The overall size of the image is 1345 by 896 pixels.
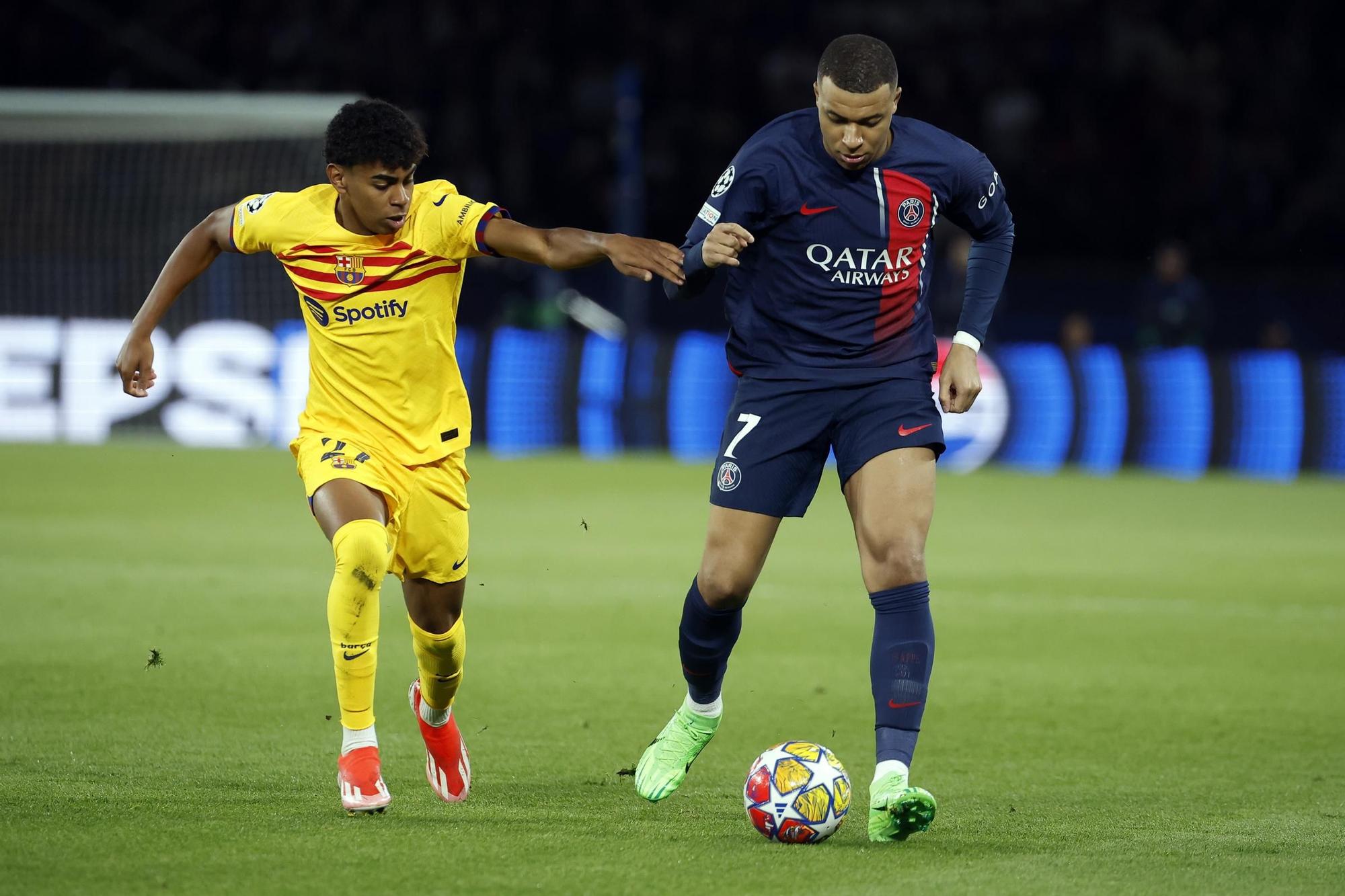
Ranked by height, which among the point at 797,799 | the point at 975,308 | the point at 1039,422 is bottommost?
the point at 797,799

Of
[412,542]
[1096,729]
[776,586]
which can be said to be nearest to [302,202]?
[412,542]

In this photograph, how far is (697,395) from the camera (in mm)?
16828

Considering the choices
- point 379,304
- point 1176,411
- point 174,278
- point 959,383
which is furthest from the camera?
point 1176,411

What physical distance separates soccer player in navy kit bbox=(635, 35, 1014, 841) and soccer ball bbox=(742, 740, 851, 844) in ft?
0.92

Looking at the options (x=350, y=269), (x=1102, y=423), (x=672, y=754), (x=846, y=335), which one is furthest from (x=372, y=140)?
(x=1102, y=423)

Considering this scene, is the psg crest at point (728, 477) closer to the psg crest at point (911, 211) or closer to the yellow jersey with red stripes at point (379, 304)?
the yellow jersey with red stripes at point (379, 304)

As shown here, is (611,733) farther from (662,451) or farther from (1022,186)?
(1022,186)

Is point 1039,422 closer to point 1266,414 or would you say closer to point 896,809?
point 1266,414

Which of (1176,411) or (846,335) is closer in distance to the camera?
(846,335)

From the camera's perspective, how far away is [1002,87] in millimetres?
24625

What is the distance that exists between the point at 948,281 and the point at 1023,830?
14291 mm

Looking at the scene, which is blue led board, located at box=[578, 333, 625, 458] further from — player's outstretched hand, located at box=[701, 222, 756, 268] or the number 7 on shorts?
player's outstretched hand, located at box=[701, 222, 756, 268]

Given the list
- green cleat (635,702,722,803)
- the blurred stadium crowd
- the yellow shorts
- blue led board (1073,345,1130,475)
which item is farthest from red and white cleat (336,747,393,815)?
the blurred stadium crowd

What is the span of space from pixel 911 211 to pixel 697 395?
1187cm
